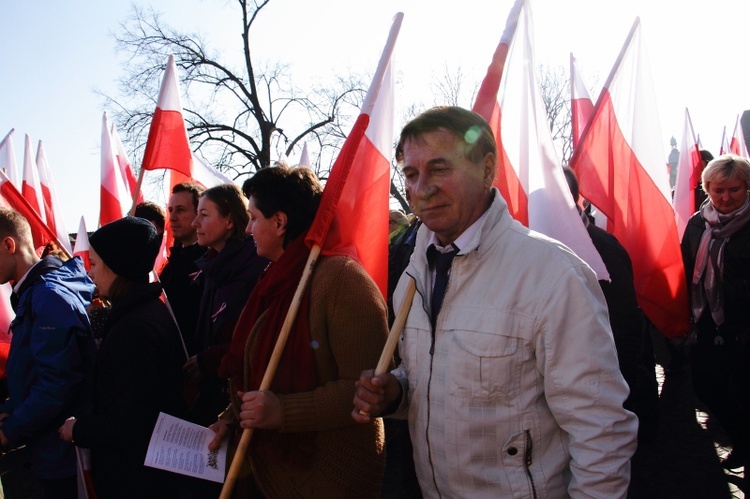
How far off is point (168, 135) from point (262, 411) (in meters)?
3.31

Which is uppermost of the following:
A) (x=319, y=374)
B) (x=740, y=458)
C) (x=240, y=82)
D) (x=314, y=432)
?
(x=240, y=82)

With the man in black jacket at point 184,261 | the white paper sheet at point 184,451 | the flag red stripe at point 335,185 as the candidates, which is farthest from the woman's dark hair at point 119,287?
the man in black jacket at point 184,261

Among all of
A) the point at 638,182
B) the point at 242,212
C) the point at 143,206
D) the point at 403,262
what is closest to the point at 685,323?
the point at 638,182

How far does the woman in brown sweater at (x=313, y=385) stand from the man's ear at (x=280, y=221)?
12 cm

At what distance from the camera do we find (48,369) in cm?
273

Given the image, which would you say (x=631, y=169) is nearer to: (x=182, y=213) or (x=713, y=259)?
(x=713, y=259)

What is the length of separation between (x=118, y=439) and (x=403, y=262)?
2456 millimetres

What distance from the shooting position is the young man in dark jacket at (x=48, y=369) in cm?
271

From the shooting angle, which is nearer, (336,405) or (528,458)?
(528,458)

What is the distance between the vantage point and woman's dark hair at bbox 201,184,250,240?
3.41 metres

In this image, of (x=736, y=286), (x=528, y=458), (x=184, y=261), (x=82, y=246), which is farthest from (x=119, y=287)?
(x=82, y=246)

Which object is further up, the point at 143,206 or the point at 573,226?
the point at 143,206

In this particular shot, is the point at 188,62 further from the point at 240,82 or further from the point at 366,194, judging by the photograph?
the point at 366,194

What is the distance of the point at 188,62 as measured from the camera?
19547 millimetres
